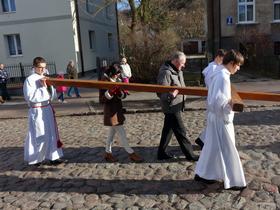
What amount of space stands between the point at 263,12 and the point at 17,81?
1699cm

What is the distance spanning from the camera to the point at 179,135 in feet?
20.3

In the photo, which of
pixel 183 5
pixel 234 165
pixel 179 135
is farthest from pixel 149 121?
pixel 183 5

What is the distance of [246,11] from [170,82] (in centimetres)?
2211

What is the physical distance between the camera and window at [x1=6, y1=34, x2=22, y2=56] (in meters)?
24.8

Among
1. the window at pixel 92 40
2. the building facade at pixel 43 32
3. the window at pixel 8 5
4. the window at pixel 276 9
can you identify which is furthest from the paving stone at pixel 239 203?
the window at pixel 92 40

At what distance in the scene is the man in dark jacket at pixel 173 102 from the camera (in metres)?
5.92

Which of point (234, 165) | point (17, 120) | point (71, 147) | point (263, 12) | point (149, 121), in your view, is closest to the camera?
point (234, 165)

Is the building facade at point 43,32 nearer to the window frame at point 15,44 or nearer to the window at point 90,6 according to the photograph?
the window frame at point 15,44

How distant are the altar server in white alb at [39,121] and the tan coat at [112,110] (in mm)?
945

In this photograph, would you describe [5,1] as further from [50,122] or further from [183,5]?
[183,5]

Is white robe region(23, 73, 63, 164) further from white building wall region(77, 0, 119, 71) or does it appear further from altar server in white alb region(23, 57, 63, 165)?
white building wall region(77, 0, 119, 71)

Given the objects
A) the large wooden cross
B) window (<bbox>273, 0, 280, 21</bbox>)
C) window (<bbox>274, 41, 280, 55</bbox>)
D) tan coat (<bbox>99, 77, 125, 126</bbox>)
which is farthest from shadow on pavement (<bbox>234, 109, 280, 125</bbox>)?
window (<bbox>273, 0, 280, 21</bbox>)

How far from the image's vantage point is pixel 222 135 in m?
4.80

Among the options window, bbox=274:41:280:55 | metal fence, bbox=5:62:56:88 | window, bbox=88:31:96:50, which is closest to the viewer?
metal fence, bbox=5:62:56:88
